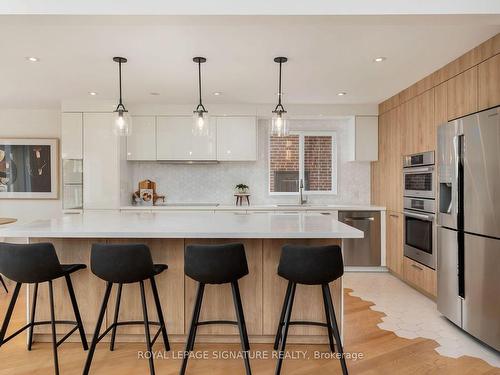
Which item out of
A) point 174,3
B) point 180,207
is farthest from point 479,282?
point 180,207

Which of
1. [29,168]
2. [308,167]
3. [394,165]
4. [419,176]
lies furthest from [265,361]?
[29,168]

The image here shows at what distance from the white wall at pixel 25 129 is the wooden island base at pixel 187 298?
121 inches

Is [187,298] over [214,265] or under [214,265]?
under

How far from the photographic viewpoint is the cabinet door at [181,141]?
5.03 meters

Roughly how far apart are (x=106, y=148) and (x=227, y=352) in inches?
131

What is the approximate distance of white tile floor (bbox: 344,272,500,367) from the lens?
2633 mm

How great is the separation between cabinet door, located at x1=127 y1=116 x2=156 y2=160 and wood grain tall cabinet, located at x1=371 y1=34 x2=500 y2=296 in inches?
129

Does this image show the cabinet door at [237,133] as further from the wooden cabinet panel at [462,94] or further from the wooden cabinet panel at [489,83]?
the wooden cabinet panel at [489,83]

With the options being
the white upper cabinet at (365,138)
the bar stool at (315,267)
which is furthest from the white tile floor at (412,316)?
the white upper cabinet at (365,138)

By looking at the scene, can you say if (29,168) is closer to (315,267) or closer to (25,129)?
(25,129)

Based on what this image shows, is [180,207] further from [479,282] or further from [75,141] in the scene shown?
[479,282]

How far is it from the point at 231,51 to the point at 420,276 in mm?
3059

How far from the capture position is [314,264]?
7.08 ft

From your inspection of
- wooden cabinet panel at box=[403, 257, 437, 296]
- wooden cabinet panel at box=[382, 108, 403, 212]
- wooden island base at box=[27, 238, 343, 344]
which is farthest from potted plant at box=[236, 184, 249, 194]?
wooden island base at box=[27, 238, 343, 344]
